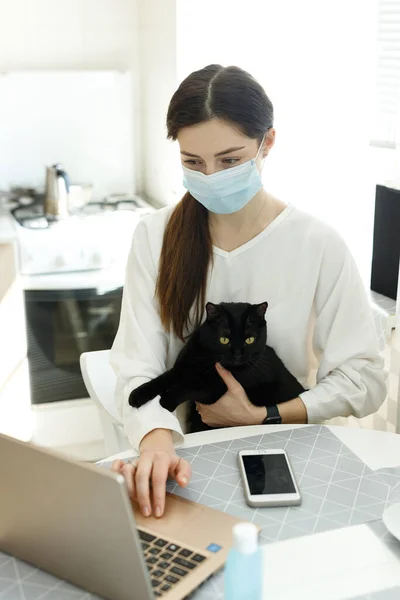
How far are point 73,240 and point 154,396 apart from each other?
4.11 feet

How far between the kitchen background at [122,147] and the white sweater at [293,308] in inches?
11.0

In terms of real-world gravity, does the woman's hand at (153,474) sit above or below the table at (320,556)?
above

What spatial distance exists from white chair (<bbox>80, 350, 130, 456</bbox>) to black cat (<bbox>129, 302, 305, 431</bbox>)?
0.82ft

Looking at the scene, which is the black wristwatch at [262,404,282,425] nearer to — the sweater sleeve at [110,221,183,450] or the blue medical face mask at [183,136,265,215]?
the sweater sleeve at [110,221,183,450]

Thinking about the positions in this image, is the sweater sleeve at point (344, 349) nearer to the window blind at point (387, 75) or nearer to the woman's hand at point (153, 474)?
the woman's hand at point (153, 474)

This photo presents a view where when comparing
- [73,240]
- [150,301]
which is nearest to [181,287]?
[150,301]

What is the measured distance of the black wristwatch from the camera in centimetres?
148

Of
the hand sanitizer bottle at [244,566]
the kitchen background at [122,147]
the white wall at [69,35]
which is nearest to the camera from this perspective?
the hand sanitizer bottle at [244,566]

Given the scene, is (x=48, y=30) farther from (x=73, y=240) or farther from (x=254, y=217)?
(x=254, y=217)

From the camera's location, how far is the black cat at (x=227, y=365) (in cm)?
148

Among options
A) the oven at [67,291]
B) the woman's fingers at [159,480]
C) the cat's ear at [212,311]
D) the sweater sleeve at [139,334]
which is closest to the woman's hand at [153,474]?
the woman's fingers at [159,480]

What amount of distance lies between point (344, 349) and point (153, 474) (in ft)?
1.82

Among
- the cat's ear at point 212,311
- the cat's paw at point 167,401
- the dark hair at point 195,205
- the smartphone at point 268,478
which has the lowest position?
the cat's paw at point 167,401

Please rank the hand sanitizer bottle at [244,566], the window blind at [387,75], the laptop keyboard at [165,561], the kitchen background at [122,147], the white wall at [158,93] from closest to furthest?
the hand sanitizer bottle at [244,566]
the laptop keyboard at [165,561]
the window blind at [387,75]
the kitchen background at [122,147]
the white wall at [158,93]
